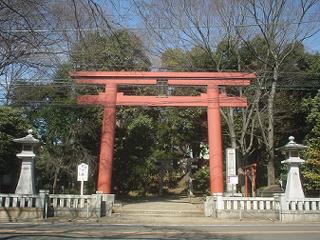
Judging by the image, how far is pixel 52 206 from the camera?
21.5m

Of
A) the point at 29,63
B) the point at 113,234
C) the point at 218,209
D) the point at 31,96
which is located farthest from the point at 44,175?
the point at 29,63

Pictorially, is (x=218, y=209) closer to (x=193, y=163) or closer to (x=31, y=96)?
(x=31, y=96)

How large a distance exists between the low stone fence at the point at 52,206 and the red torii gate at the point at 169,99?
2.14 meters

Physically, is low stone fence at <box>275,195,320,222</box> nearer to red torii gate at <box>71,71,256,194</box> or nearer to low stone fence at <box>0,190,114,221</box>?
red torii gate at <box>71,71,256,194</box>

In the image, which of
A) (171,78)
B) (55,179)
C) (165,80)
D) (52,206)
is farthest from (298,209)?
(55,179)

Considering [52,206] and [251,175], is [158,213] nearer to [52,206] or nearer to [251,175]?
[52,206]

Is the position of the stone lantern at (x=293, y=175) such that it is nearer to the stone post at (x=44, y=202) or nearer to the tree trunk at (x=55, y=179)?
the stone post at (x=44, y=202)

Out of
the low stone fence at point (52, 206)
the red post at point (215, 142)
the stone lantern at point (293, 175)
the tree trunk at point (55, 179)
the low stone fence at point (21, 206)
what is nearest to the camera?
the low stone fence at point (21, 206)

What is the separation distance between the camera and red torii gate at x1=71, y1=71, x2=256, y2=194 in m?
24.1

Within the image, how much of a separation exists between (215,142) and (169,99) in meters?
3.23

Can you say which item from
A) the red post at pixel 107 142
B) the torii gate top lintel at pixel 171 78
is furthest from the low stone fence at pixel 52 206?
the torii gate top lintel at pixel 171 78

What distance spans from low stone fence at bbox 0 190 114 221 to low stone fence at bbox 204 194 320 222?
520 centimetres

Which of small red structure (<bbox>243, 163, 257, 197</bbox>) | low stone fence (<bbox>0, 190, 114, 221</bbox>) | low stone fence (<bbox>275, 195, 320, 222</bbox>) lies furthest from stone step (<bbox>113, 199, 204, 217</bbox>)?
small red structure (<bbox>243, 163, 257, 197</bbox>)

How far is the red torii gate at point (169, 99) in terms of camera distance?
24078 millimetres
